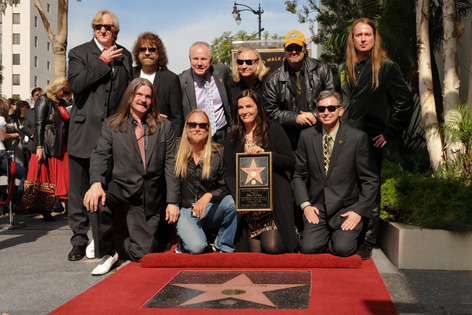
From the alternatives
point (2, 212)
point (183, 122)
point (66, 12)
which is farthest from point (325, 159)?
point (66, 12)

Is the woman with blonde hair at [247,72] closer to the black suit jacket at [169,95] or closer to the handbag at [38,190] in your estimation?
the black suit jacket at [169,95]

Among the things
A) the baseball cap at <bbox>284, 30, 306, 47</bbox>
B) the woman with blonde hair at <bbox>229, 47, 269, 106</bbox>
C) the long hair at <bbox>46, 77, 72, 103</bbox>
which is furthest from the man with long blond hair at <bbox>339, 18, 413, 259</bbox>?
the long hair at <bbox>46, 77, 72, 103</bbox>

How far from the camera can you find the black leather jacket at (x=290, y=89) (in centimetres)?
567

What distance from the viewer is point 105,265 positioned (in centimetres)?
500

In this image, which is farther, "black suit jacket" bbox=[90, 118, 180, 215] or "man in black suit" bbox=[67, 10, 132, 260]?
"man in black suit" bbox=[67, 10, 132, 260]

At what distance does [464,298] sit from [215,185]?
8.43 ft

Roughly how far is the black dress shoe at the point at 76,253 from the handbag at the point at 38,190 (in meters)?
2.80

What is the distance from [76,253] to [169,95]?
1965 millimetres

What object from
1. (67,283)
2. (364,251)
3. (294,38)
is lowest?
(67,283)

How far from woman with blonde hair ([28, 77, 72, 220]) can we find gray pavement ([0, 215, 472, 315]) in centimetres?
180

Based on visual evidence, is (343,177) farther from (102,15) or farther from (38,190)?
(38,190)

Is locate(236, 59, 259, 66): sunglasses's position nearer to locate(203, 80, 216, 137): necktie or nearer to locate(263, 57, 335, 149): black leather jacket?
locate(263, 57, 335, 149): black leather jacket

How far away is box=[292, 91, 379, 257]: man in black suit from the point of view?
5.12 m

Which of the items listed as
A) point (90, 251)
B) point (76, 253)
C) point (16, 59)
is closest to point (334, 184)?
point (90, 251)
